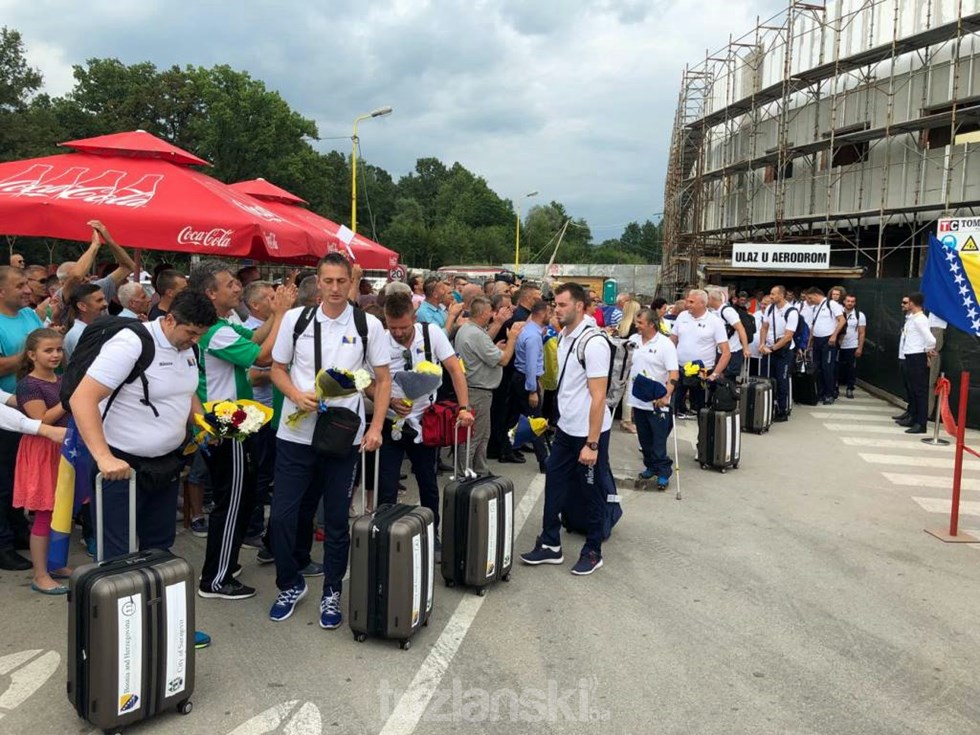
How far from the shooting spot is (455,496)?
4977 mm

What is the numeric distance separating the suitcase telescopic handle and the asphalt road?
734 mm

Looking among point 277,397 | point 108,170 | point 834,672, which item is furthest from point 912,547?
point 108,170

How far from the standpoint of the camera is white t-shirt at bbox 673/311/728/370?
927 cm

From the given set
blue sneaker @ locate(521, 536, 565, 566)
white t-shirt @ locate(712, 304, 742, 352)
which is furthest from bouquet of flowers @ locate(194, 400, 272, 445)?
white t-shirt @ locate(712, 304, 742, 352)

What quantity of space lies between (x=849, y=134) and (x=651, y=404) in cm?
2273

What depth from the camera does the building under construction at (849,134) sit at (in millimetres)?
22938

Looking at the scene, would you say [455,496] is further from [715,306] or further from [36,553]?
[715,306]

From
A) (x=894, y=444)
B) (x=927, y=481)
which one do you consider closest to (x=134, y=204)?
(x=927, y=481)

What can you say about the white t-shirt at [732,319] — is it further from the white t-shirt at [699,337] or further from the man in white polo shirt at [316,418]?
the man in white polo shirt at [316,418]

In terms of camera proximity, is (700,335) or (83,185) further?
(700,335)

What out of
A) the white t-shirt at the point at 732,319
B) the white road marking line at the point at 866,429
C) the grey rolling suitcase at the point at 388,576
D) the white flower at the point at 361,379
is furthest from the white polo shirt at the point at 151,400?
the white road marking line at the point at 866,429

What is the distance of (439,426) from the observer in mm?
5227

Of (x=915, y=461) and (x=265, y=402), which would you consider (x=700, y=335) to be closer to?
(x=915, y=461)

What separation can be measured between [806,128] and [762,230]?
486 centimetres
